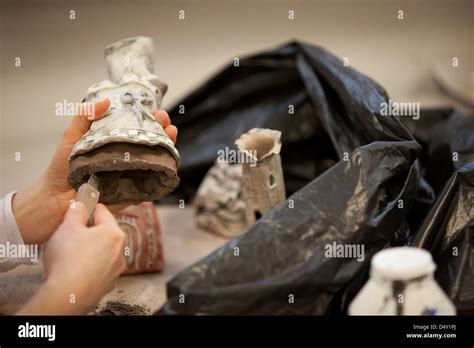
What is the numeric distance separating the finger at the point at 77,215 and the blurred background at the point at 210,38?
1.90m

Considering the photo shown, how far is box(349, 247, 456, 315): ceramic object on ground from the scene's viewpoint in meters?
1.05


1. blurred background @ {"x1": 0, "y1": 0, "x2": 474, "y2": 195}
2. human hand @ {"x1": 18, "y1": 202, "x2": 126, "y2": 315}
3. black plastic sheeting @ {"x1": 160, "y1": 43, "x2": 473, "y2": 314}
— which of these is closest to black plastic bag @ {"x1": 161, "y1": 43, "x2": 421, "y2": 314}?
black plastic sheeting @ {"x1": 160, "y1": 43, "x2": 473, "y2": 314}

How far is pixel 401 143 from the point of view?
4.77 ft

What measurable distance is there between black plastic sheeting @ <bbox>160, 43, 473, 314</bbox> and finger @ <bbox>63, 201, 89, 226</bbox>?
19cm

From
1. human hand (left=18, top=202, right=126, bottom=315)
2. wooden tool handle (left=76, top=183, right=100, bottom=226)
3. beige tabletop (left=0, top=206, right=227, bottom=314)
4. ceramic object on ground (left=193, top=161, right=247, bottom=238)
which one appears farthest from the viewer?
ceramic object on ground (left=193, top=161, right=247, bottom=238)

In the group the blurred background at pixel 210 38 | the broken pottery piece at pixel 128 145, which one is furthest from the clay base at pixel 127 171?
the blurred background at pixel 210 38

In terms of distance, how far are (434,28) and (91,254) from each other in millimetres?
2997

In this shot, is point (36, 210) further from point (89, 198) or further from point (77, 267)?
point (77, 267)

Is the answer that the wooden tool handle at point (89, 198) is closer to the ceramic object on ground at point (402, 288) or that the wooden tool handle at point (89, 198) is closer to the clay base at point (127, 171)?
the clay base at point (127, 171)

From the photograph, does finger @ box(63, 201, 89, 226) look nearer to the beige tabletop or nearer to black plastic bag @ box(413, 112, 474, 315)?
the beige tabletop

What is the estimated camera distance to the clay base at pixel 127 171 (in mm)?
1318

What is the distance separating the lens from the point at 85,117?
1.43m
